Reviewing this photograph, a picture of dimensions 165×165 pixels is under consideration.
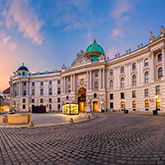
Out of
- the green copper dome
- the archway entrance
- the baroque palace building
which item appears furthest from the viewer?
the green copper dome

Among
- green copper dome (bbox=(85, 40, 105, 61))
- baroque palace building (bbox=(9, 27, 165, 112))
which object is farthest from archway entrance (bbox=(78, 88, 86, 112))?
green copper dome (bbox=(85, 40, 105, 61))

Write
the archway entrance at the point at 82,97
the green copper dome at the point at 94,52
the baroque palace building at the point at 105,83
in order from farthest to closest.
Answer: the green copper dome at the point at 94,52 < the archway entrance at the point at 82,97 < the baroque palace building at the point at 105,83

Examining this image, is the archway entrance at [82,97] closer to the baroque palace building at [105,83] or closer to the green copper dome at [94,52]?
the baroque palace building at [105,83]

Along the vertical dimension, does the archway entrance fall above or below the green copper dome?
below

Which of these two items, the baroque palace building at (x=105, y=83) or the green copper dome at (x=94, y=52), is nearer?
the baroque palace building at (x=105, y=83)

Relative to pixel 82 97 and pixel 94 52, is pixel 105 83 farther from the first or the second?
pixel 94 52

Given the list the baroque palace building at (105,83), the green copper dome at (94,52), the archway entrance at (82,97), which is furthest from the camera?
the green copper dome at (94,52)

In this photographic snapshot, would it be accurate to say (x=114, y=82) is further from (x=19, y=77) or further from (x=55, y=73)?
(x=19, y=77)

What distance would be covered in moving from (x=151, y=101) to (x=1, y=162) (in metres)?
37.3

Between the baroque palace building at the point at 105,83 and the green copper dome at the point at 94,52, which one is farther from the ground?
the green copper dome at the point at 94,52

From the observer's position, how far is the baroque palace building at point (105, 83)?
35.5 metres

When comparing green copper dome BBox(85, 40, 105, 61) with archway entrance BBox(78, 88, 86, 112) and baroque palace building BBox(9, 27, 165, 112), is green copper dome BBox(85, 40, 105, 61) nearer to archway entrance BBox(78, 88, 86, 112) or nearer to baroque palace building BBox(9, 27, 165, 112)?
baroque palace building BBox(9, 27, 165, 112)

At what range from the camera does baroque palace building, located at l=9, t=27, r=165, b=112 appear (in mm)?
35531

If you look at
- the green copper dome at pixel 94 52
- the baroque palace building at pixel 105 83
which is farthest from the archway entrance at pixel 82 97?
the green copper dome at pixel 94 52
